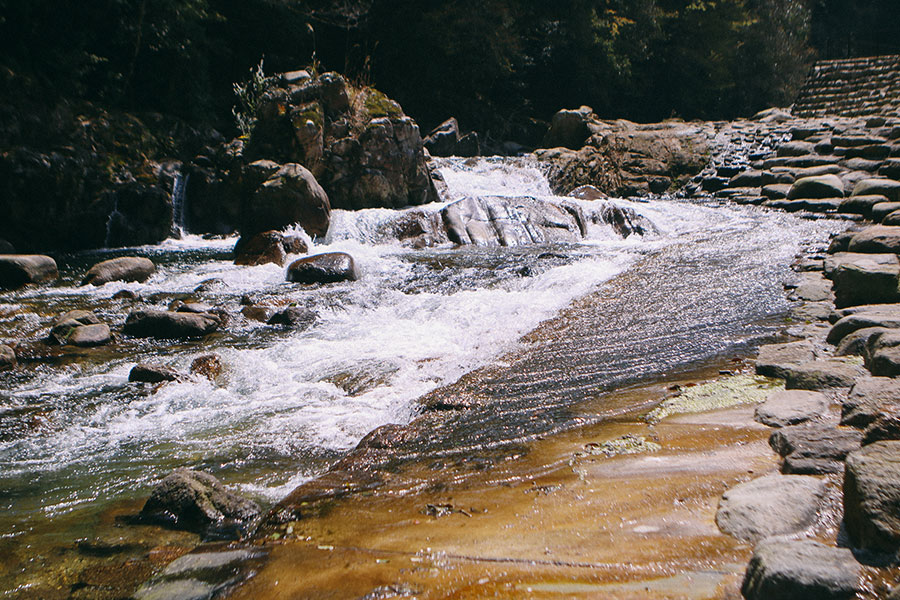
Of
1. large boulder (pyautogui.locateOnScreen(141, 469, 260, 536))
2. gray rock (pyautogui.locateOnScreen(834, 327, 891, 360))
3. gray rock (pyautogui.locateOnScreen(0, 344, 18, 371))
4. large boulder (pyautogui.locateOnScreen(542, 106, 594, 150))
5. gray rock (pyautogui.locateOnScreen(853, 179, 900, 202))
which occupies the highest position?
large boulder (pyautogui.locateOnScreen(542, 106, 594, 150))

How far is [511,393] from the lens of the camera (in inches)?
168

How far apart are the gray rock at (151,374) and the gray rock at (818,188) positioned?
1284cm

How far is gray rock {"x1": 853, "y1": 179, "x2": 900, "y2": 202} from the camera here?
35.1 feet

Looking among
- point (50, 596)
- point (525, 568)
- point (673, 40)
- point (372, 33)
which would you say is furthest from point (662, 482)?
point (673, 40)

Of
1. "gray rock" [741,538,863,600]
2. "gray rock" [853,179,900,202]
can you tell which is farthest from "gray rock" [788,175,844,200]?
"gray rock" [741,538,863,600]

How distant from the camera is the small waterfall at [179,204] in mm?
11992

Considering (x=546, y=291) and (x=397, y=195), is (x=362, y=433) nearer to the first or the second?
(x=546, y=291)

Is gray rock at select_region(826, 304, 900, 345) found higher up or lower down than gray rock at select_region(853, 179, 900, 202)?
lower down

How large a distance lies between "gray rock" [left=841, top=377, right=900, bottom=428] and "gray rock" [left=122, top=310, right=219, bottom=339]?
210 inches

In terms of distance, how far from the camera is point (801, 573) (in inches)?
66.6

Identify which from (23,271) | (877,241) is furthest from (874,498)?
(23,271)

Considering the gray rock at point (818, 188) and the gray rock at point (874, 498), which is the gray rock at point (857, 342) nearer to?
Answer: the gray rock at point (874, 498)

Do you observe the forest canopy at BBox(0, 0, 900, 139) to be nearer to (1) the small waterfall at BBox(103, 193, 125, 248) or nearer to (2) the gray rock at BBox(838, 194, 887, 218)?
(1) the small waterfall at BBox(103, 193, 125, 248)

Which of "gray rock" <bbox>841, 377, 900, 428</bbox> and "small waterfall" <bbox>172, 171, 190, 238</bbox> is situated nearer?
"gray rock" <bbox>841, 377, 900, 428</bbox>
